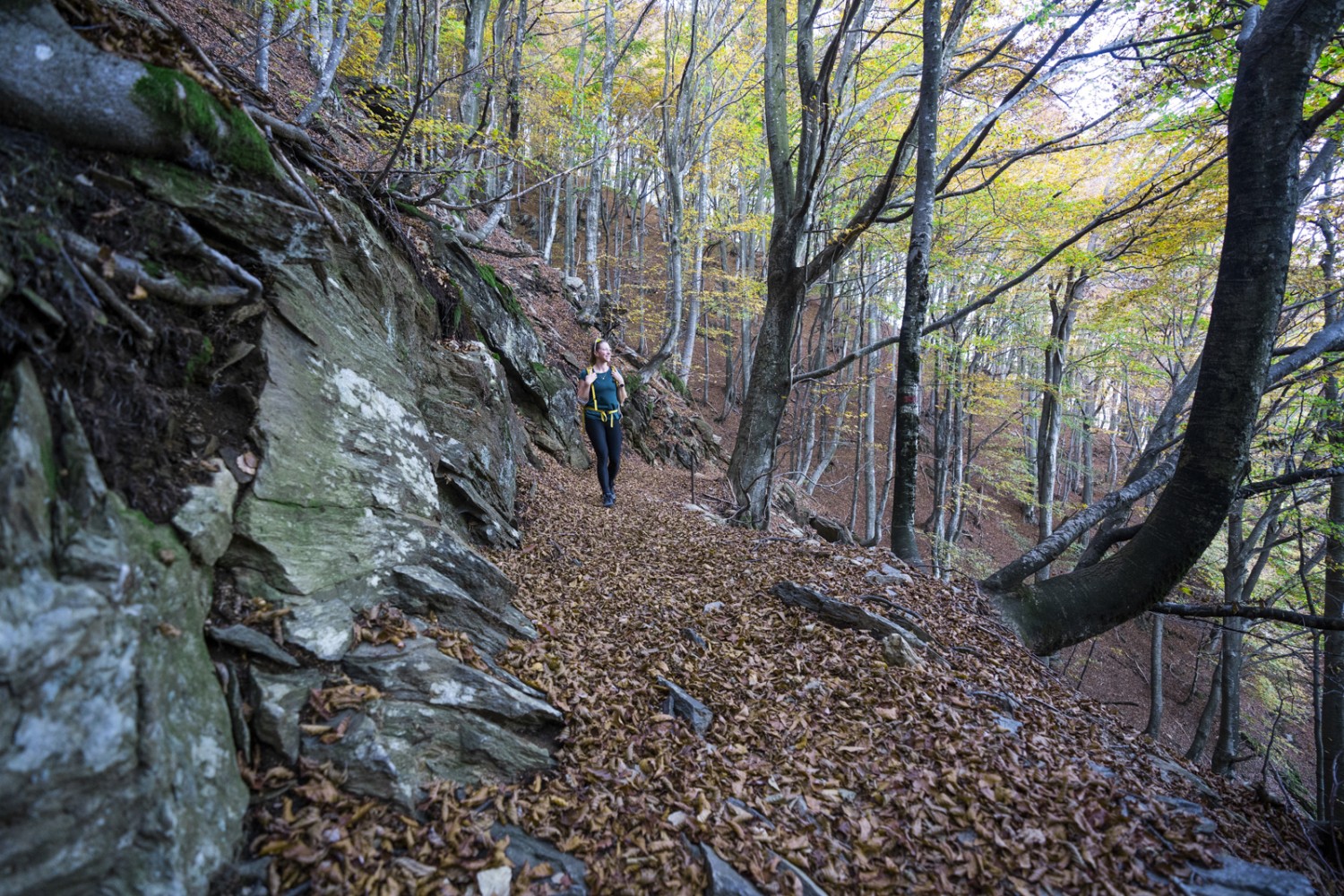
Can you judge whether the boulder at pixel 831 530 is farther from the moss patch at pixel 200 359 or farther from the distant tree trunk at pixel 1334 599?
the moss patch at pixel 200 359

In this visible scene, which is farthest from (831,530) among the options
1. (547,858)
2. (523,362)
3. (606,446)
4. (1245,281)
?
(547,858)

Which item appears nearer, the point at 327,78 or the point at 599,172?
the point at 327,78

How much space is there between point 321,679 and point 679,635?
2.34 metres

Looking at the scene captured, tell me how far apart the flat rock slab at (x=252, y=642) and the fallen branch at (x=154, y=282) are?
1.62 m

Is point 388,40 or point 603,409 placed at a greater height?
point 388,40

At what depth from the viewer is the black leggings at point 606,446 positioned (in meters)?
6.62

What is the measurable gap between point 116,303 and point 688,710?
3.44 m

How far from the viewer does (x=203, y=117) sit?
2881 millimetres

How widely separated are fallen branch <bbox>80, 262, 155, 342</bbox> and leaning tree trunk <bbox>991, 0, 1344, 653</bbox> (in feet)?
21.4

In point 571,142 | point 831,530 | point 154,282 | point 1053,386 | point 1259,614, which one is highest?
point 571,142

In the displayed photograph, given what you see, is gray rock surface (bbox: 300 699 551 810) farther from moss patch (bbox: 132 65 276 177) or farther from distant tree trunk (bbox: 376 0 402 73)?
distant tree trunk (bbox: 376 0 402 73)

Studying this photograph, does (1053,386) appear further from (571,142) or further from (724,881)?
(724,881)

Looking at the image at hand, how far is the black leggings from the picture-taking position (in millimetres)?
6625

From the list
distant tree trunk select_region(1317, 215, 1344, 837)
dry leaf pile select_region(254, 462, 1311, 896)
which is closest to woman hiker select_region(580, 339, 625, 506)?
dry leaf pile select_region(254, 462, 1311, 896)
